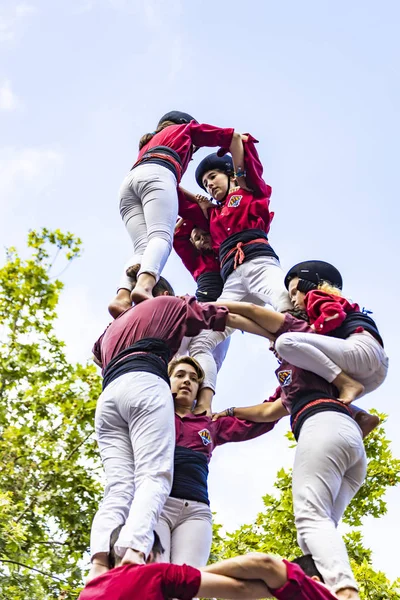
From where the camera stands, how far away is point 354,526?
8.84m

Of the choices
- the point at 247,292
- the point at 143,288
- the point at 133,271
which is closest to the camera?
the point at 143,288

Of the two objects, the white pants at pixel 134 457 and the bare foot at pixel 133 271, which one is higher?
the bare foot at pixel 133 271

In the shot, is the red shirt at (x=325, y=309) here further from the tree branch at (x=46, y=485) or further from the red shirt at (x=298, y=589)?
the tree branch at (x=46, y=485)

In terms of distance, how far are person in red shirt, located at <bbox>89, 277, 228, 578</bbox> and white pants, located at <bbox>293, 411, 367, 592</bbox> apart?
77 cm

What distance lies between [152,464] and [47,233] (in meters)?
8.22

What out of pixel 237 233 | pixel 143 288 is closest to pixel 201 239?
pixel 237 233

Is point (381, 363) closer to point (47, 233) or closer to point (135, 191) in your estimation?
point (135, 191)

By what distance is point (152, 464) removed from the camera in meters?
3.76

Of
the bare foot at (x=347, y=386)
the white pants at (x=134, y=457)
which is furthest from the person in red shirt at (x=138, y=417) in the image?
the bare foot at (x=347, y=386)

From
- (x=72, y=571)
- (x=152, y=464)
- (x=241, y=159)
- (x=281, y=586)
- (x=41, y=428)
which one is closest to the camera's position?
(x=281, y=586)

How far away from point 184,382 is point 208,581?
208 cm

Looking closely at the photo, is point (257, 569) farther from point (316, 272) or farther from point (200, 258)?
point (200, 258)

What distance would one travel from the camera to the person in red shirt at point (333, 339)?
4602 millimetres

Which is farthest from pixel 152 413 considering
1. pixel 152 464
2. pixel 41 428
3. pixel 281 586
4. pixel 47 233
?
pixel 47 233
